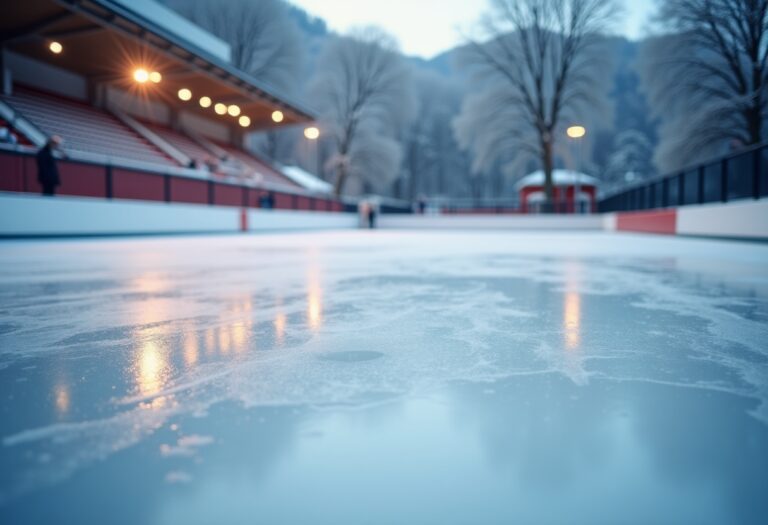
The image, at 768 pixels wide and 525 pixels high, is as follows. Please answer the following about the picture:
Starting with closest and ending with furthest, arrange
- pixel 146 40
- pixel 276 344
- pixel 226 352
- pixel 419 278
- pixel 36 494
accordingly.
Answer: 1. pixel 36 494
2. pixel 226 352
3. pixel 276 344
4. pixel 419 278
5. pixel 146 40

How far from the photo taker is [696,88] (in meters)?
18.7

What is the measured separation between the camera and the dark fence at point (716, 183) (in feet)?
27.1

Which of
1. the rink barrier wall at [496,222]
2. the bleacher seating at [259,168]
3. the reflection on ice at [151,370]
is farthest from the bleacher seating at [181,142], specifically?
the reflection on ice at [151,370]

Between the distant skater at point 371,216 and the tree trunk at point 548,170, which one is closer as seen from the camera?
the tree trunk at point 548,170

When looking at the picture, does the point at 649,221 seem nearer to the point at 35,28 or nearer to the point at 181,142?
the point at 181,142

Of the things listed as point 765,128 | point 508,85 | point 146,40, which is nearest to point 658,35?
point 765,128

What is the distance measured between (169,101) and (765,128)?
2655 centimetres

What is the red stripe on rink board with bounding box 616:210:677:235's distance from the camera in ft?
41.3

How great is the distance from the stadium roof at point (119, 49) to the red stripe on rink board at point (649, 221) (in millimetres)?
17230

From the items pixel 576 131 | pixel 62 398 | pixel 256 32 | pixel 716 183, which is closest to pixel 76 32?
pixel 256 32

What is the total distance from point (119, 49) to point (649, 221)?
19737 millimetres

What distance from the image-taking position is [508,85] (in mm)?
25422

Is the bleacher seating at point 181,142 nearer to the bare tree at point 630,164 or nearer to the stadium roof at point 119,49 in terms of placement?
the stadium roof at point 119,49

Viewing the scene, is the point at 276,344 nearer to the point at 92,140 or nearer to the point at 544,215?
the point at 92,140
